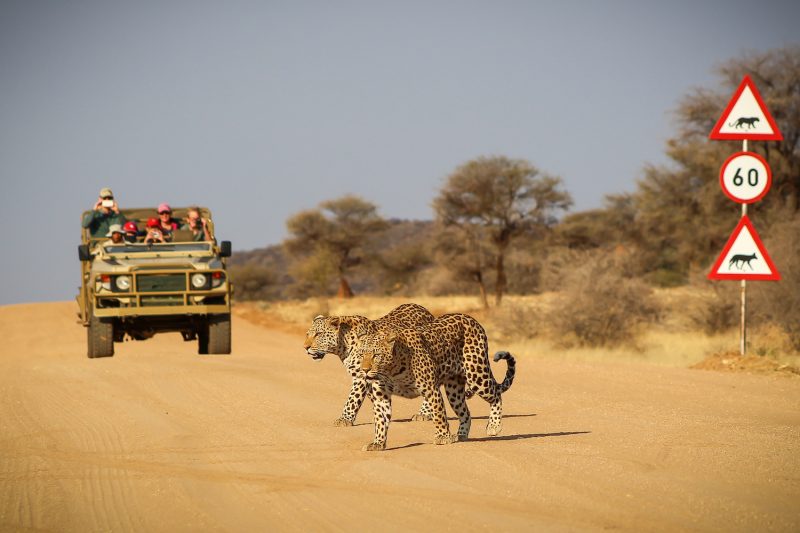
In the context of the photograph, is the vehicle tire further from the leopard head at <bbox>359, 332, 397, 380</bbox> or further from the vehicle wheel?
the leopard head at <bbox>359, 332, 397, 380</bbox>

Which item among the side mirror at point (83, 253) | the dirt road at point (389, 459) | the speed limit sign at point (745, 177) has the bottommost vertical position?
the dirt road at point (389, 459)

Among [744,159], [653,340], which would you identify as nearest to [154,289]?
[744,159]

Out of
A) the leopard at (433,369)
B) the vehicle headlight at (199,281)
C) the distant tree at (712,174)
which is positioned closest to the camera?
the leopard at (433,369)

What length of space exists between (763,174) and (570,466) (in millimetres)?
9465

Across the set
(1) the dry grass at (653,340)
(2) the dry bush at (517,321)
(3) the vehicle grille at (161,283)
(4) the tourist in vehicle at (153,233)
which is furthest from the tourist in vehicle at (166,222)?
(2) the dry bush at (517,321)

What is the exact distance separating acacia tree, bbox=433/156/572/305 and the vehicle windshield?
2979 cm

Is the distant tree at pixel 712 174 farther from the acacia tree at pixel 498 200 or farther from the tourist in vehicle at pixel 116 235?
the tourist in vehicle at pixel 116 235

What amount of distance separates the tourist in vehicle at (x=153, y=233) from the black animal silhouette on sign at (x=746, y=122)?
29.9ft

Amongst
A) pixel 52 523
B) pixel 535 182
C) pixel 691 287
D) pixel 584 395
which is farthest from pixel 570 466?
pixel 535 182

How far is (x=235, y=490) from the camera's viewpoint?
7641 millimetres

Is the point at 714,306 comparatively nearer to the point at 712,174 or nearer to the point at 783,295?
the point at 783,295

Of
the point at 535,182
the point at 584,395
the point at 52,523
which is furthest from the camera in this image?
the point at 535,182

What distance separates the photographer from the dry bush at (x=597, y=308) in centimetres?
2289

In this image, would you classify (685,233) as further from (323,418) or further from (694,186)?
(323,418)
